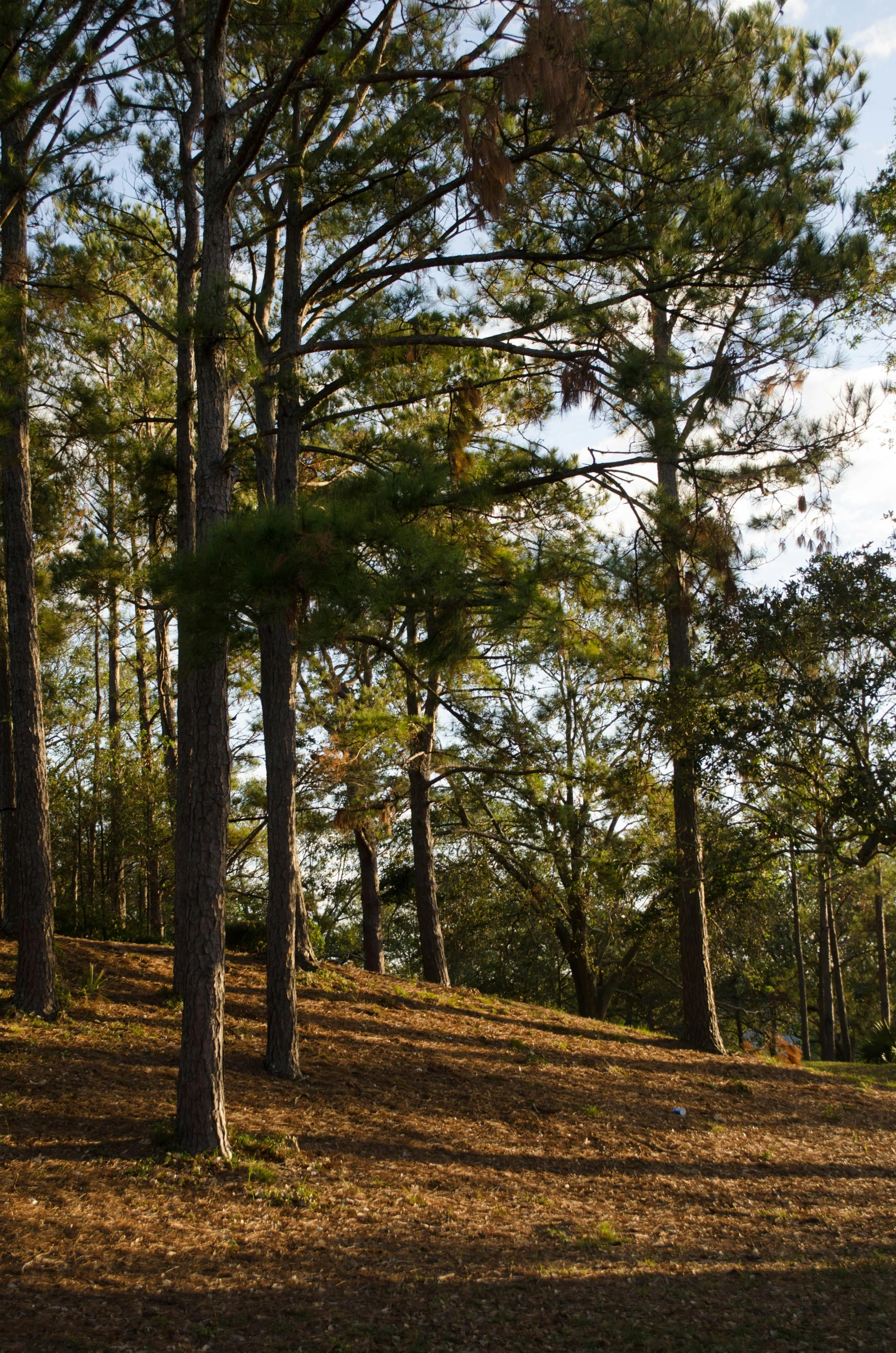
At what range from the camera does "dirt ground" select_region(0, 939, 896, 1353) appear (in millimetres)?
3896

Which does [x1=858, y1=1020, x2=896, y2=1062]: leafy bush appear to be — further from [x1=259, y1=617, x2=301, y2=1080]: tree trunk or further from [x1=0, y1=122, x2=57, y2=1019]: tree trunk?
[x1=0, y1=122, x2=57, y2=1019]: tree trunk

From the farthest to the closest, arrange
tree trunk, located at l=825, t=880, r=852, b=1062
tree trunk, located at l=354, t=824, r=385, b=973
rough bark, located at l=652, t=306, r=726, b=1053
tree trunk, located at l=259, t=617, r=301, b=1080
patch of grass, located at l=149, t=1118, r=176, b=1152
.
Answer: tree trunk, located at l=825, t=880, r=852, b=1062 < tree trunk, located at l=354, t=824, r=385, b=973 < rough bark, located at l=652, t=306, r=726, b=1053 < tree trunk, located at l=259, t=617, r=301, b=1080 < patch of grass, located at l=149, t=1118, r=176, b=1152

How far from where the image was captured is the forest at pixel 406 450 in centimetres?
553

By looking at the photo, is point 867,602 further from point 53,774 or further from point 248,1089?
point 53,774

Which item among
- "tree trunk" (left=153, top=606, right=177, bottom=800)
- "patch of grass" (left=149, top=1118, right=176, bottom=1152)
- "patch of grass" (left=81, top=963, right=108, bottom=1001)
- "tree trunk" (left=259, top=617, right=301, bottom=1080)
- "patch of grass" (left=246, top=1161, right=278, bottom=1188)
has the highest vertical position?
"tree trunk" (left=153, top=606, right=177, bottom=800)

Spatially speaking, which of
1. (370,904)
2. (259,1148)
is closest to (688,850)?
(370,904)

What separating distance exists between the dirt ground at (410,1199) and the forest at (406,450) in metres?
0.55

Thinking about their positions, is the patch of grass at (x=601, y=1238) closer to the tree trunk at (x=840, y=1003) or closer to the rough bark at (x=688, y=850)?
the rough bark at (x=688, y=850)

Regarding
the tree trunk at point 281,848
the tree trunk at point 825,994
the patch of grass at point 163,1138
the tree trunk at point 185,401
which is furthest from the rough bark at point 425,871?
the tree trunk at point 825,994

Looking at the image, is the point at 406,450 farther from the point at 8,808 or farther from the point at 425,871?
the point at 425,871

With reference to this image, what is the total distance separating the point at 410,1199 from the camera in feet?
17.4

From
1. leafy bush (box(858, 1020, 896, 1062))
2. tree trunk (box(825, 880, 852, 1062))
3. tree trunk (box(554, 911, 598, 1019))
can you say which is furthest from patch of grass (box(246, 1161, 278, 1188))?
tree trunk (box(825, 880, 852, 1062))

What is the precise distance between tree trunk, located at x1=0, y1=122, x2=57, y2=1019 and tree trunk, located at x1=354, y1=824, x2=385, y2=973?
7082 millimetres

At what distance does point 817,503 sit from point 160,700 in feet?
31.9
